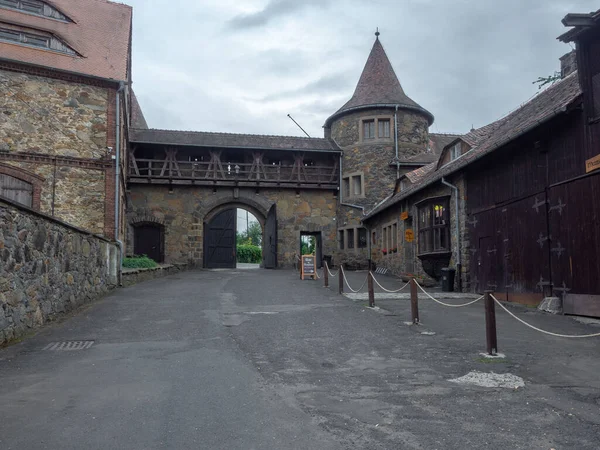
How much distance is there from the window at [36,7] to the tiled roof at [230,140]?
293 inches

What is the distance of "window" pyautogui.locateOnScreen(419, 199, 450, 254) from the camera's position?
16703 mm

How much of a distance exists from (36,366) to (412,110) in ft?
86.6

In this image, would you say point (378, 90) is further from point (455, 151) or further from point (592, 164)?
point (592, 164)

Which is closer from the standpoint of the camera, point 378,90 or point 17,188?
point 17,188

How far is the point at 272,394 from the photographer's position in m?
5.06

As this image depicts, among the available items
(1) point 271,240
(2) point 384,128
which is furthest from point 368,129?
(1) point 271,240

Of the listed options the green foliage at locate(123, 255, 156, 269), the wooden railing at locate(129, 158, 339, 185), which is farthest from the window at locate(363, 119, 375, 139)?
the green foliage at locate(123, 255, 156, 269)

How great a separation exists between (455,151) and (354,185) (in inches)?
442

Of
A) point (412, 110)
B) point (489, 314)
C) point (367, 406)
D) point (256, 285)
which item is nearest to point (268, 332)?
point (489, 314)

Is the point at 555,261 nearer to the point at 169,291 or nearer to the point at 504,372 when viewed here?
the point at 504,372

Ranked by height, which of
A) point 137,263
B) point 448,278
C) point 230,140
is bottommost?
point 448,278

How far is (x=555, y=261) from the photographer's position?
1109cm

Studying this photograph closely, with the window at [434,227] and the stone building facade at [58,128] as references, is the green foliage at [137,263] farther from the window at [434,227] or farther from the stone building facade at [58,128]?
the window at [434,227]

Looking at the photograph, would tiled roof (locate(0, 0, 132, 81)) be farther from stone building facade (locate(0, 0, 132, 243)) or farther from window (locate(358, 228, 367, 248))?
window (locate(358, 228, 367, 248))
